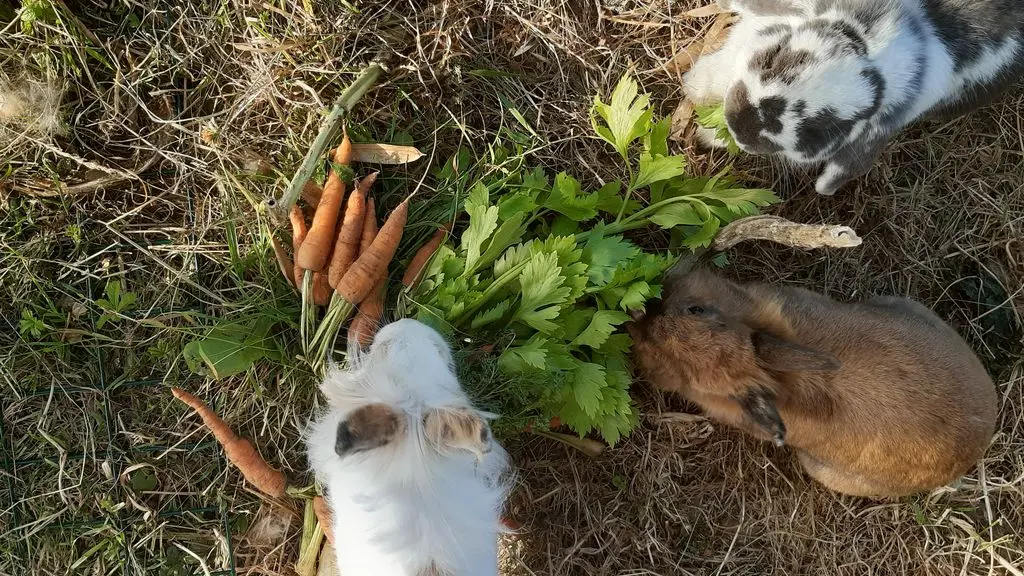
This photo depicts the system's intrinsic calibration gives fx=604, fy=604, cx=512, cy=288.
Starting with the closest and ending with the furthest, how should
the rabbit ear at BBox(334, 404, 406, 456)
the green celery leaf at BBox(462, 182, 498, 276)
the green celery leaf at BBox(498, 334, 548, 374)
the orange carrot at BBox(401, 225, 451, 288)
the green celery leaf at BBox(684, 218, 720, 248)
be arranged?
the rabbit ear at BBox(334, 404, 406, 456)
the green celery leaf at BBox(498, 334, 548, 374)
the green celery leaf at BBox(462, 182, 498, 276)
the green celery leaf at BBox(684, 218, 720, 248)
the orange carrot at BBox(401, 225, 451, 288)

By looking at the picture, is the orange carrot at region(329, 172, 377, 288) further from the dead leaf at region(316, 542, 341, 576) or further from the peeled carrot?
the dead leaf at region(316, 542, 341, 576)

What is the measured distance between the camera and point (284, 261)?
3467mm

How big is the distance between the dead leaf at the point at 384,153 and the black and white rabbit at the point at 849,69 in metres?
1.80

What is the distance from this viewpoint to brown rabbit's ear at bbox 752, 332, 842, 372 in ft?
9.91

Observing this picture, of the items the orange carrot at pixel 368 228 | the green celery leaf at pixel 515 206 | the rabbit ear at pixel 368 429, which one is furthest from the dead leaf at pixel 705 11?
the rabbit ear at pixel 368 429

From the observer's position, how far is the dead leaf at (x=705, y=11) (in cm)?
385

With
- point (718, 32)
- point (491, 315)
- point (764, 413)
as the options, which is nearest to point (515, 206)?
point (491, 315)

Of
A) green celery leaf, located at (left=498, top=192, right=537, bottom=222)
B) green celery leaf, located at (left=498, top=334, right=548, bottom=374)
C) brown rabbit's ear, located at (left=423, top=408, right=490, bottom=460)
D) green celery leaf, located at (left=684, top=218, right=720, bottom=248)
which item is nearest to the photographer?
brown rabbit's ear, located at (left=423, top=408, right=490, bottom=460)

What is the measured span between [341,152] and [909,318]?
3521 mm

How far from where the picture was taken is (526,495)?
12.7ft

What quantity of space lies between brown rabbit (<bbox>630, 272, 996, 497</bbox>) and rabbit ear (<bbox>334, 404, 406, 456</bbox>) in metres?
1.64

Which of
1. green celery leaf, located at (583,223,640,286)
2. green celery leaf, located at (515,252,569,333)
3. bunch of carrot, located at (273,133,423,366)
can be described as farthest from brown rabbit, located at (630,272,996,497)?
bunch of carrot, located at (273,133,423,366)

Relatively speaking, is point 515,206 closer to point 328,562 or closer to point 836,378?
point 836,378

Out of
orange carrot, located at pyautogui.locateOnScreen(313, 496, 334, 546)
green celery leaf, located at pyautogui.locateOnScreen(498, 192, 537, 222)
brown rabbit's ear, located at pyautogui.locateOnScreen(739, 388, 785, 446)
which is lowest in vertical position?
orange carrot, located at pyautogui.locateOnScreen(313, 496, 334, 546)
